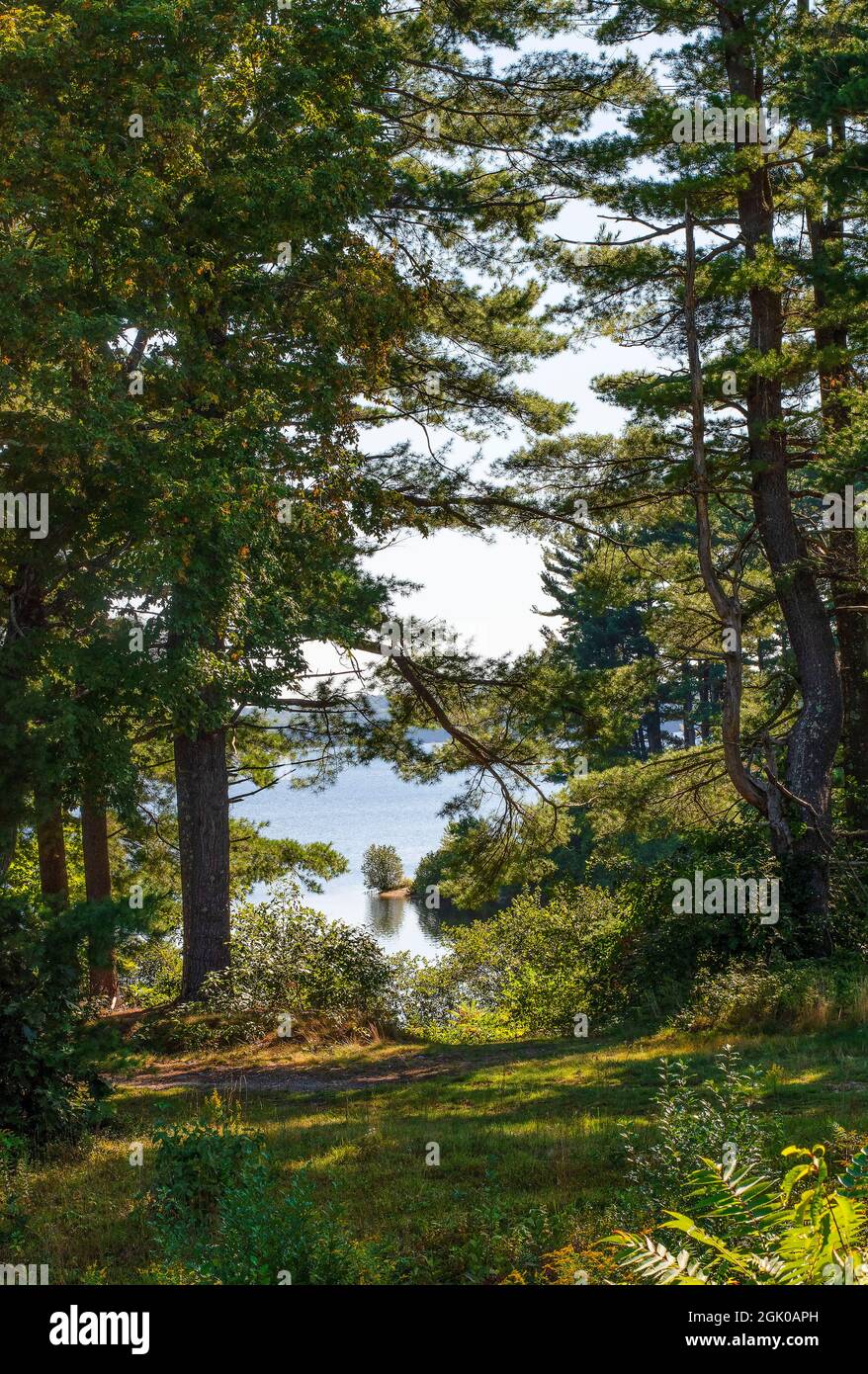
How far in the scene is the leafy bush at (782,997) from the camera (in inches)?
433

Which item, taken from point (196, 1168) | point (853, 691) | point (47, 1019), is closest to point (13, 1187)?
point (196, 1168)

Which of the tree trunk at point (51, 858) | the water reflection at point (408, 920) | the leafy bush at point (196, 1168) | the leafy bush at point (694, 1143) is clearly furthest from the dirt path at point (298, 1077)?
the water reflection at point (408, 920)

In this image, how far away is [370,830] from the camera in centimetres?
9694

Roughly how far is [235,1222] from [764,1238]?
2265 millimetres

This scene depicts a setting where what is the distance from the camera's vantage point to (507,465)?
15.9m

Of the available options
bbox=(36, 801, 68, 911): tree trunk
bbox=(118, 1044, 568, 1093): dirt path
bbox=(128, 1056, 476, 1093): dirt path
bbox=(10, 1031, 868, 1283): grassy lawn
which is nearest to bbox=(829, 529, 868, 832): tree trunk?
bbox=(10, 1031, 868, 1283): grassy lawn

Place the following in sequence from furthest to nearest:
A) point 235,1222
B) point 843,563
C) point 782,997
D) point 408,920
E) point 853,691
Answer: point 408,920 → point 853,691 → point 843,563 → point 782,997 → point 235,1222

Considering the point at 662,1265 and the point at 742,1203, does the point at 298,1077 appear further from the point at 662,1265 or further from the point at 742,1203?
the point at 662,1265

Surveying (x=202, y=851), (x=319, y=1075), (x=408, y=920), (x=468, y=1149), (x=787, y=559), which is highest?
(x=787, y=559)

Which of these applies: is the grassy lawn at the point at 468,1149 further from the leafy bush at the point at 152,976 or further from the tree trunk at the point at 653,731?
the tree trunk at the point at 653,731

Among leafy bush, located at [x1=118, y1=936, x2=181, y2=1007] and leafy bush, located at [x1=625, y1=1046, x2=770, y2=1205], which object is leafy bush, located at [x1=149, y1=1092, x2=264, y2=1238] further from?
leafy bush, located at [x1=118, y1=936, x2=181, y2=1007]

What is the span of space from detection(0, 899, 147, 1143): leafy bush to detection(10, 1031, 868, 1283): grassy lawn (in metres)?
0.36

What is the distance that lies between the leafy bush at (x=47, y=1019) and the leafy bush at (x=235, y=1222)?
1293mm
